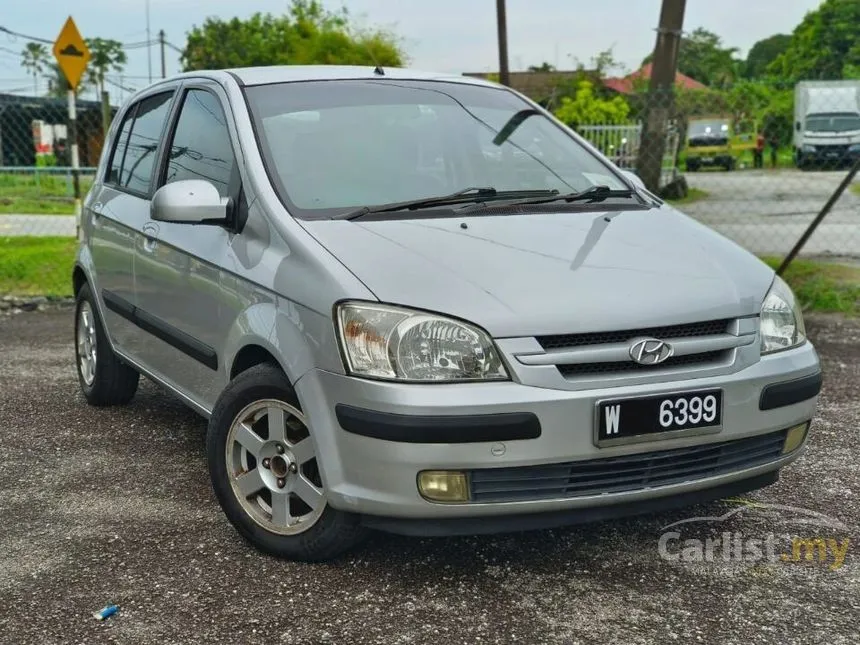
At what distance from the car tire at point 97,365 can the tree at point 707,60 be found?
94.8 meters

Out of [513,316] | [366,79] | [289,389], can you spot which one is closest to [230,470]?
[289,389]

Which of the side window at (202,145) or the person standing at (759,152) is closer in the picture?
the side window at (202,145)

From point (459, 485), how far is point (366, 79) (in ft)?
6.65

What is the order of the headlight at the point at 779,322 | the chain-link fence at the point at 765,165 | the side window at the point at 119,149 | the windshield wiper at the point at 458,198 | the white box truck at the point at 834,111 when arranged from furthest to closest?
the white box truck at the point at 834,111 < the chain-link fence at the point at 765,165 < the side window at the point at 119,149 < the windshield wiper at the point at 458,198 < the headlight at the point at 779,322

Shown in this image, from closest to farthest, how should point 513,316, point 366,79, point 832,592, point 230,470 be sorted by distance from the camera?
point 513,316 < point 832,592 < point 230,470 < point 366,79

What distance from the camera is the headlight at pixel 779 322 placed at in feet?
11.1

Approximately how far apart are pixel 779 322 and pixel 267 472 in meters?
1.72

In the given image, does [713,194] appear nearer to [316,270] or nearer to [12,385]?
[12,385]

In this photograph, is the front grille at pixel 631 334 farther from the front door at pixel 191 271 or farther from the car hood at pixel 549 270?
the front door at pixel 191 271

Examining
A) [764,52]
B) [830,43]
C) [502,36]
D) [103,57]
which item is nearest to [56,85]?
[103,57]

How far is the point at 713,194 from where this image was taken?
40.9ft

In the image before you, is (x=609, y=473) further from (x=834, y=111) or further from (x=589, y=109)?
(x=589, y=109)

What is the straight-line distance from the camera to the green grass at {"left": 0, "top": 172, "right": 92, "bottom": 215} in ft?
66.9

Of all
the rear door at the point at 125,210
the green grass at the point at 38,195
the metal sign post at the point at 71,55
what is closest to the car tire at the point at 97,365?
the rear door at the point at 125,210
